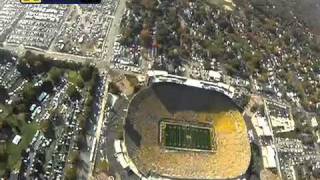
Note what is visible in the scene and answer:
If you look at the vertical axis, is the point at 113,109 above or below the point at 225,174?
above

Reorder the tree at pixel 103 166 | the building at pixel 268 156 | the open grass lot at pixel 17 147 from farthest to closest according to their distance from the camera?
the building at pixel 268 156 < the tree at pixel 103 166 < the open grass lot at pixel 17 147

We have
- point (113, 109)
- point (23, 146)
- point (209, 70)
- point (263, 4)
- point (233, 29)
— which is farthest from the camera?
point (263, 4)

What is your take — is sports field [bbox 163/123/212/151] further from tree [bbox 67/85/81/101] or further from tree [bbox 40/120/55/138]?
tree [bbox 40/120/55/138]

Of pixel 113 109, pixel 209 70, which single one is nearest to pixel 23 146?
pixel 113 109

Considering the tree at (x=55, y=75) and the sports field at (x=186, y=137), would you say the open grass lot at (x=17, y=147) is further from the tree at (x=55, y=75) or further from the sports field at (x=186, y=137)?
the sports field at (x=186, y=137)

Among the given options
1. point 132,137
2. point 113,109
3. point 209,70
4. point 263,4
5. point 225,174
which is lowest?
point 225,174

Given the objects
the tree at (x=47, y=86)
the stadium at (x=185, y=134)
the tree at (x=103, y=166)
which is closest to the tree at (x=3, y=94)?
the tree at (x=47, y=86)

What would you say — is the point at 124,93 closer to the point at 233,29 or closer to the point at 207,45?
the point at 207,45

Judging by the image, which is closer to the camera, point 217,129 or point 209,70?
point 217,129

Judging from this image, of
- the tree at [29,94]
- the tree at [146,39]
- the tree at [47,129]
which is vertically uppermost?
the tree at [146,39]
